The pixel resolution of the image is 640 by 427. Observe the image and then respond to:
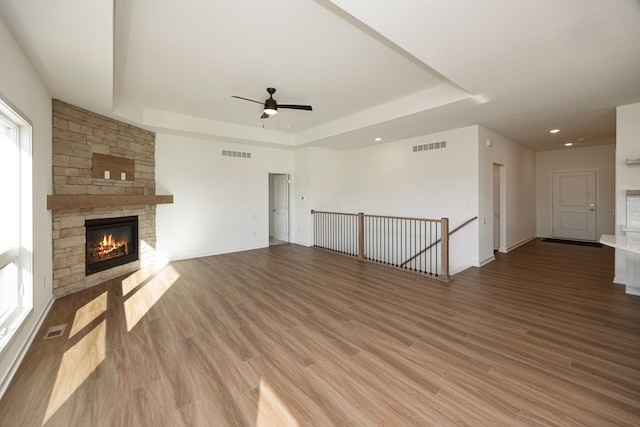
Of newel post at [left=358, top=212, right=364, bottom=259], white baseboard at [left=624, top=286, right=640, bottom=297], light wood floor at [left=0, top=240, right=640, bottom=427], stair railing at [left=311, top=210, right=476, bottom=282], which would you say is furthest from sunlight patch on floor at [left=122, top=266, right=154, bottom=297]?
white baseboard at [left=624, top=286, right=640, bottom=297]

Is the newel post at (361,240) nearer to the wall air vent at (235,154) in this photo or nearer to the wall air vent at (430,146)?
the wall air vent at (430,146)

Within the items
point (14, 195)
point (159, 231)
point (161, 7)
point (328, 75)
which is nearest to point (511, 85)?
point (328, 75)

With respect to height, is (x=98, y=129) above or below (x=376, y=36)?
below

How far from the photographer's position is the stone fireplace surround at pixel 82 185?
3789 millimetres

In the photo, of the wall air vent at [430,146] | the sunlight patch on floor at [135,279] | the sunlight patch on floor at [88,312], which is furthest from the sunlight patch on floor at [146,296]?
the wall air vent at [430,146]

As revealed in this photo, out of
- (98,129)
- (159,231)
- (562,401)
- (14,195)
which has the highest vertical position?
(98,129)

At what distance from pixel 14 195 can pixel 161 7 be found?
2.28 m

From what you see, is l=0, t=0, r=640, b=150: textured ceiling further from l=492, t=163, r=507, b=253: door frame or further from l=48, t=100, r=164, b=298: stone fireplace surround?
l=492, t=163, r=507, b=253: door frame

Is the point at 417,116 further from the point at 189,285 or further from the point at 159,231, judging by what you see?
the point at 159,231

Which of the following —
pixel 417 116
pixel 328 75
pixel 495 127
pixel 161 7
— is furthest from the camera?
pixel 495 127

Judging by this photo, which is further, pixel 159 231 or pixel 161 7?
pixel 159 231

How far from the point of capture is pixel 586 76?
313 cm

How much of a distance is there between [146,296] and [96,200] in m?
1.65

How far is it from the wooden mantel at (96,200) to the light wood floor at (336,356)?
4.26ft
